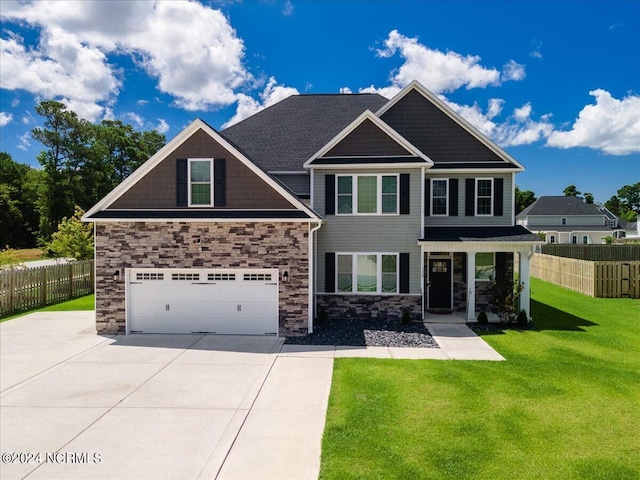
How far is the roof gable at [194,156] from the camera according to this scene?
41.1 ft

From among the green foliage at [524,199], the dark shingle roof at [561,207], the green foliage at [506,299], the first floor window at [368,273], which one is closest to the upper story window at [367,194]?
the first floor window at [368,273]

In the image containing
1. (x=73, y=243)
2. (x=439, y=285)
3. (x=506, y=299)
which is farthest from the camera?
(x=73, y=243)

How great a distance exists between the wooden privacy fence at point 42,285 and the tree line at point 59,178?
2431 cm

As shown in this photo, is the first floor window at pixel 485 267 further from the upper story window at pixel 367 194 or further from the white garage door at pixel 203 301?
the white garage door at pixel 203 301

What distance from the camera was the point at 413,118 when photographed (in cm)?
1595

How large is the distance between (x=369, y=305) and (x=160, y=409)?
853 cm

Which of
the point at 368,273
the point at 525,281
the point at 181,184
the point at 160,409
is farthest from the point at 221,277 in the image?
the point at 525,281

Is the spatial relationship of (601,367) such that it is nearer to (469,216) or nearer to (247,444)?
(469,216)

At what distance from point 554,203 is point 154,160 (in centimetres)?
5371

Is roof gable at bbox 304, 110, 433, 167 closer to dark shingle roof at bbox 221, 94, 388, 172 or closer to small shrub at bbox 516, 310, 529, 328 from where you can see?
dark shingle roof at bbox 221, 94, 388, 172

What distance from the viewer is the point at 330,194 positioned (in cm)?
1456

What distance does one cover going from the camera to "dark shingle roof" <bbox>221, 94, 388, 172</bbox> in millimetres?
16828

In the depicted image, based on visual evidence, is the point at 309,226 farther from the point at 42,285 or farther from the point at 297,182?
the point at 42,285

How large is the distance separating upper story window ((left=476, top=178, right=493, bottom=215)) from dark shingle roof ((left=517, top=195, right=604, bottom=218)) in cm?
4218
